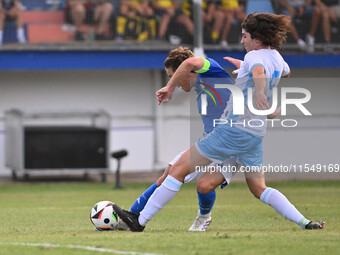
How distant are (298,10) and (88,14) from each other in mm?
6095

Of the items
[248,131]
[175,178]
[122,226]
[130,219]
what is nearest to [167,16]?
[122,226]

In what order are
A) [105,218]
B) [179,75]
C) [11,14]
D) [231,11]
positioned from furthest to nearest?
[231,11] → [11,14] → [105,218] → [179,75]

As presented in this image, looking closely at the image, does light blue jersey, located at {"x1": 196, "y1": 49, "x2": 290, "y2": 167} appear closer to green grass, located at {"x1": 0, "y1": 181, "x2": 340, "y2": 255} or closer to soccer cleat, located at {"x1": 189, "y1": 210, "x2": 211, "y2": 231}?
green grass, located at {"x1": 0, "y1": 181, "x2": 340, "y2": 255}

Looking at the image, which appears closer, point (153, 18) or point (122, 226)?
point (122, 226)

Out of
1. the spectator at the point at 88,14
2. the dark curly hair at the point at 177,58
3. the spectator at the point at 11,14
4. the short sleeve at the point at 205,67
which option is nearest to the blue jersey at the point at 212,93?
the short sleeve at the point at 205,67

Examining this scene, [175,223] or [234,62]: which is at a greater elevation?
[234,62]

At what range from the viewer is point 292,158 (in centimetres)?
1912

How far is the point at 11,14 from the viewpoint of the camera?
2378 cm

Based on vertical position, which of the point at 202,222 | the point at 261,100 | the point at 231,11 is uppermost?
the point at 231,11

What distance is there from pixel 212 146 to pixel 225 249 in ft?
4.90

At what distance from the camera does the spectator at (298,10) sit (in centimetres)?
2420

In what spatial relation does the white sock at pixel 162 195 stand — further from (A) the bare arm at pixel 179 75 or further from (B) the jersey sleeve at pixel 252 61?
(B) the jersey sleeve at pixel 252 61

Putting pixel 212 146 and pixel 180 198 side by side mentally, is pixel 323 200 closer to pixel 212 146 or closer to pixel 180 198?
pixel 180 198

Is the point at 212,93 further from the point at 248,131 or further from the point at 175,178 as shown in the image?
the point at 175,178
